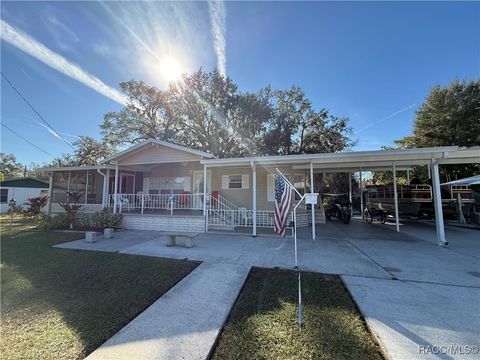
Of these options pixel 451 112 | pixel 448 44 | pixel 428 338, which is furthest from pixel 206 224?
pixel 451 112

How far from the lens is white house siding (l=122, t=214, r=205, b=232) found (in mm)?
10047

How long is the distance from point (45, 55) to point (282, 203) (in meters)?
14.0

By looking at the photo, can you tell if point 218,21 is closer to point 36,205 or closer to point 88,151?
point 36,205

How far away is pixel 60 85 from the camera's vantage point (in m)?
12.2

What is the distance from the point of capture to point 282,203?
15.6ft

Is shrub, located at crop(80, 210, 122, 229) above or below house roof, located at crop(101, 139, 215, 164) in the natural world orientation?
below

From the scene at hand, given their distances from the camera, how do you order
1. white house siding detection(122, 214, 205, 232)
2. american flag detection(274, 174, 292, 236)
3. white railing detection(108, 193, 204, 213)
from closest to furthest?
american flag detection(274, 174, 292, 236)
white house siding detection(122, 214, 205, 232)
white railing detection(108, 193, 204, 213)

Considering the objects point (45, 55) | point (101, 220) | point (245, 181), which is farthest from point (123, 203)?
point (45, 55)

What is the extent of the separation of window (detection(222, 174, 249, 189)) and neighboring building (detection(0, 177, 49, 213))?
67.2 ft

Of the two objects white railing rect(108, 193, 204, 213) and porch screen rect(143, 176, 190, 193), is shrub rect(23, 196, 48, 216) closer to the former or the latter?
white railing rect(108, 193, 204, 213)

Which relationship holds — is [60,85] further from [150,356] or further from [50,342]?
[150,356]

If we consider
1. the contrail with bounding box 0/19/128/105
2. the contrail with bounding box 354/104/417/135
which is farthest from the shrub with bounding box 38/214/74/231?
the contrail with bounding box 354/104/417/135

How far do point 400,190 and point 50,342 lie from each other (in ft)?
48.6

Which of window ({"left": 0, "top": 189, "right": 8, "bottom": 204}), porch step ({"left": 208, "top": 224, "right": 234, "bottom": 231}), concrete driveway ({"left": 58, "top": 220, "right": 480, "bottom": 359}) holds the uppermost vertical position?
window ({"left": 0, "top": 189, "right": 8, "bottom": 204})
